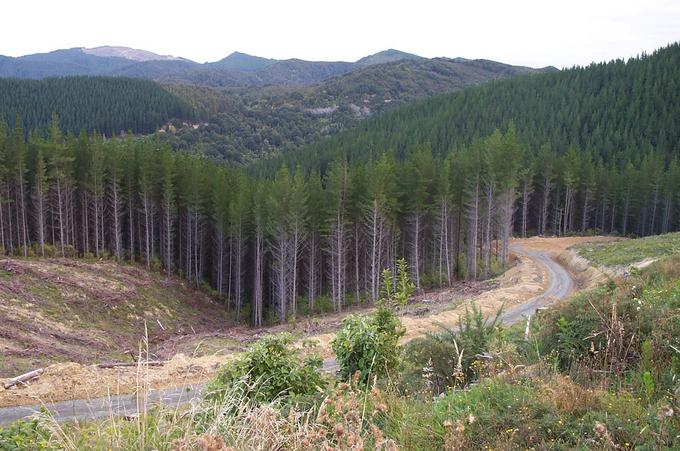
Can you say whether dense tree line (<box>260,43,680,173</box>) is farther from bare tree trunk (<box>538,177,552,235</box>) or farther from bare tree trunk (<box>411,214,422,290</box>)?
bare tree trunk (<box>411,214,422,290</box>)

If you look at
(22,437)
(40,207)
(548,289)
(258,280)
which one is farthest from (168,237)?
(22,437)

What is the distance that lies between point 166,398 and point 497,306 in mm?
23586

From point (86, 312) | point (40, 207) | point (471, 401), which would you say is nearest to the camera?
point (471, 401)

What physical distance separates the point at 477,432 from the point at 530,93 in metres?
151

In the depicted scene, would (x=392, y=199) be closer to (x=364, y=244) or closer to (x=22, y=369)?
(x=364, y=244)

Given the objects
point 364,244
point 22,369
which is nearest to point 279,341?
point 22,369

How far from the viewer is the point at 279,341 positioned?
10398mm

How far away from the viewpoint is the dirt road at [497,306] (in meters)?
15.3

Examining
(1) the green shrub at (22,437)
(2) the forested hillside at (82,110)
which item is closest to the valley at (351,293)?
(1) the green shrub at (22,437)

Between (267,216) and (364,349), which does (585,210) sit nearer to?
(267,216)

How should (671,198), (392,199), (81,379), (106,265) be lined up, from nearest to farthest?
(81,379), (106,265), (392,199), (671,198)

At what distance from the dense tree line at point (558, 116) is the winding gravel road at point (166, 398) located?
58071 mm

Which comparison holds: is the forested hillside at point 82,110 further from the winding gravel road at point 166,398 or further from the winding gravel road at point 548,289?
the winding gravel road at point 166,398

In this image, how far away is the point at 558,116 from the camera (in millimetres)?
120500
